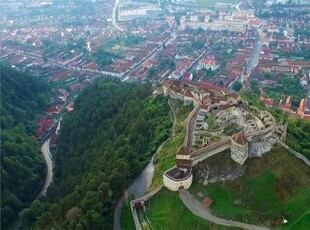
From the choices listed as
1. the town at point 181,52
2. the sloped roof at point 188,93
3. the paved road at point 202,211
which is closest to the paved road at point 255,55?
the town at point 181,52

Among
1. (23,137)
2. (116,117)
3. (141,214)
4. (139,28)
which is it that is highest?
(141,214)

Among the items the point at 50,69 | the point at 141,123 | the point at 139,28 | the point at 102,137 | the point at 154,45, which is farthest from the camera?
the point at 139,28

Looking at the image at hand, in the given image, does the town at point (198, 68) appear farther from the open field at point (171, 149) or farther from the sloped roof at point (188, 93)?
the open field at point (171, 149)

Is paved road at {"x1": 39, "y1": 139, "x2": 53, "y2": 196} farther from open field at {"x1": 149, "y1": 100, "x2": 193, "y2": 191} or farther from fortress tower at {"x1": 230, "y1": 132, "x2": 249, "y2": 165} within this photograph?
fortress tower at {"x1": 230, "y1": 132, "x2": 249, "y2": 165}

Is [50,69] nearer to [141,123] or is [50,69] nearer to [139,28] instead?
[139,28]

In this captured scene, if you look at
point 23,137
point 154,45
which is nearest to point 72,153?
point 23,137

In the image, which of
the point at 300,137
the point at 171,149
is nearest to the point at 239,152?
the point at 171,149
